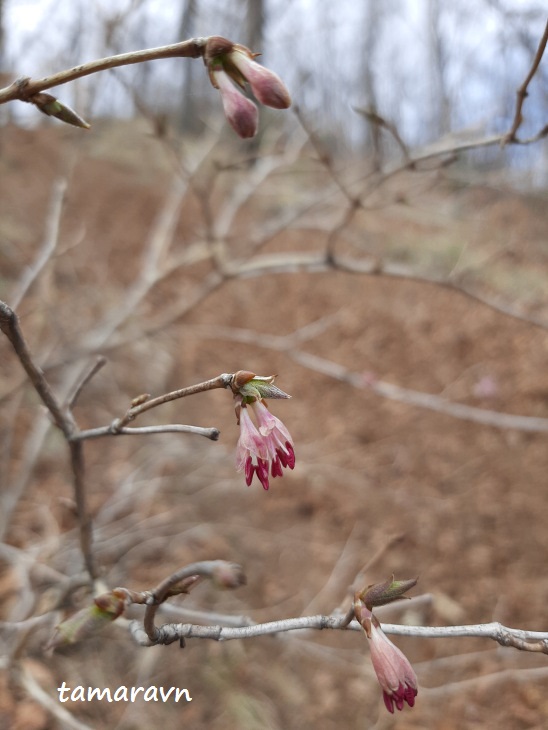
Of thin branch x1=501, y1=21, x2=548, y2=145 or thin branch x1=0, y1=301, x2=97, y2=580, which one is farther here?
thin branch x1=501, y1=21, x2=548, y2=145

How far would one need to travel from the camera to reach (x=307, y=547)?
3.21m

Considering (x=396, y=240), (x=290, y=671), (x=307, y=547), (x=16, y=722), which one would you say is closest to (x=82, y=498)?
(x=16, y=722)

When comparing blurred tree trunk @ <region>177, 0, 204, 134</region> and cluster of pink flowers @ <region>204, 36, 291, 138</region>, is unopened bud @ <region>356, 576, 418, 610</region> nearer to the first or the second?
cluster of pink flowers @ <region>204, 36, 291, 138</region>

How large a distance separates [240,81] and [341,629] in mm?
781

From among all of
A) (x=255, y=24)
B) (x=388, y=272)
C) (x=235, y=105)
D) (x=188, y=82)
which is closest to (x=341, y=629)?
(x=235, y=105)

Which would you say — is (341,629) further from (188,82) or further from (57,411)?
(188,82)

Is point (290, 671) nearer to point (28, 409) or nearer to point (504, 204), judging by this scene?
point (28, 409)

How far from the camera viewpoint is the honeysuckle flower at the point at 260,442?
2.74 ft

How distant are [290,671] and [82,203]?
23.4ft

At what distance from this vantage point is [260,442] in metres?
0.84

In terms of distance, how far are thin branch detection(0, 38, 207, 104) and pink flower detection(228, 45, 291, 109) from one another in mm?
50

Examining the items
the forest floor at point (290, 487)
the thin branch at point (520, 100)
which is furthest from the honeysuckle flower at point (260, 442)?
the thin branch at point (520, 100)

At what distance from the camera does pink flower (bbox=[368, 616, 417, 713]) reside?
81cm

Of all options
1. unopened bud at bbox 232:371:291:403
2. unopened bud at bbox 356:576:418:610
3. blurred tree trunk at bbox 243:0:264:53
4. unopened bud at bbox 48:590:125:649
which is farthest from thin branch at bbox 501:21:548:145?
blurred tree trunk at bbox 243:0:264:53
